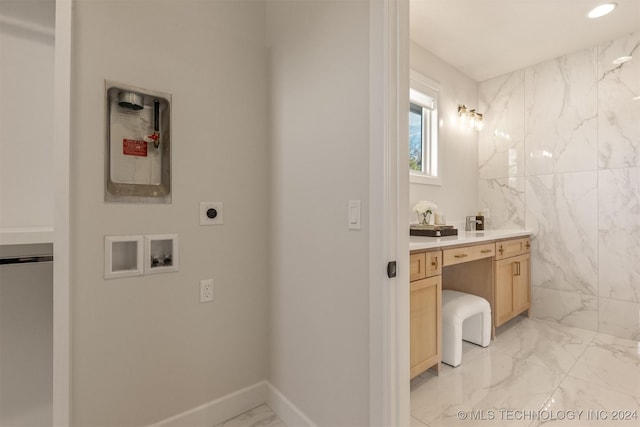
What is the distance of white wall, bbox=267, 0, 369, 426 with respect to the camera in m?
1.29

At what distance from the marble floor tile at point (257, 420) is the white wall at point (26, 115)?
1339mm

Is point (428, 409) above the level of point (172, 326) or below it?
below

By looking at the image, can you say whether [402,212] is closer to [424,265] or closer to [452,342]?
[424,265]

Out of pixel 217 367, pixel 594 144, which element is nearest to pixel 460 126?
pixel 594 144

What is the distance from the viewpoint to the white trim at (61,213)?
121 cm

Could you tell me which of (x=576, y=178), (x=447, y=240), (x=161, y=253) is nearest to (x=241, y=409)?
(x=161, y=253)

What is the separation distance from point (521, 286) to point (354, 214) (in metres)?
2.66

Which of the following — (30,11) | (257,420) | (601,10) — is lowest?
(257,420)

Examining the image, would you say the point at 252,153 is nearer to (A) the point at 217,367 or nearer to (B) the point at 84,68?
(B) the point at 84,68

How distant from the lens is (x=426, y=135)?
10.2 ft

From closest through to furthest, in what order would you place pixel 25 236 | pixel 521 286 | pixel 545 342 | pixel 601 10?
pixel 25 236 < pixel 601 10 < pixel 545 342 < pixel 521 286

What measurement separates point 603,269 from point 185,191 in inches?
141

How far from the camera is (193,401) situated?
1.59 m

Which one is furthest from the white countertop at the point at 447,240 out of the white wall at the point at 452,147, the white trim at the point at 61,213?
the white trim at the point at 61,213
